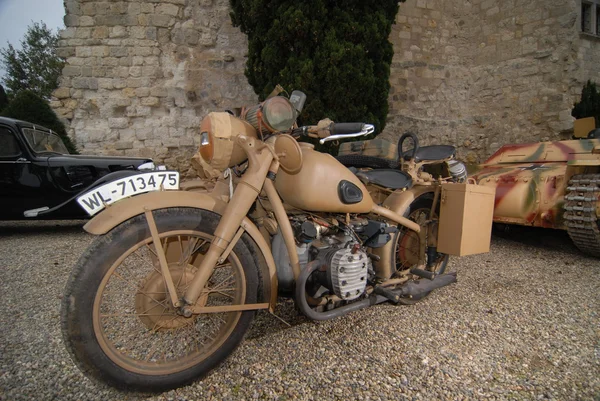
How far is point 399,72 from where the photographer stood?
8.86 meters

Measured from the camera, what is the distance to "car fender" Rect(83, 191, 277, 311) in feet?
4.62

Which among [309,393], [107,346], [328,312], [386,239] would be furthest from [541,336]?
[107,346]

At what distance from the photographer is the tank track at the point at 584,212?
11.3ft

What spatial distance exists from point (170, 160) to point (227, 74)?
2297 mm

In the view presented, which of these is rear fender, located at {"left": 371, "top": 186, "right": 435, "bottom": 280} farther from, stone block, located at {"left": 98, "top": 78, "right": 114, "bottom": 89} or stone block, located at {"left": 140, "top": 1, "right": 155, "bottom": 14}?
stone block, located at {"left": 140, "top": 1, "right": 155, "bottom": 14}

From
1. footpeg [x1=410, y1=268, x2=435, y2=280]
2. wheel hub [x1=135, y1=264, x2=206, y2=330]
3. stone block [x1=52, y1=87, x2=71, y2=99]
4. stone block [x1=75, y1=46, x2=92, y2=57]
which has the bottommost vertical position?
footpeg [x1=410, y1=268, x2=435, y2=280]

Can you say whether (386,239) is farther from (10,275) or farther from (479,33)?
(479,33)

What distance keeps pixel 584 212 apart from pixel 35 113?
885 cm

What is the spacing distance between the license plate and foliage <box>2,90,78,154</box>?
6.64 metres

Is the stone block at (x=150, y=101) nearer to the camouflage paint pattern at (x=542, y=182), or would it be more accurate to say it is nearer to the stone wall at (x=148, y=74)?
the stone wall at (x=148, y=74)

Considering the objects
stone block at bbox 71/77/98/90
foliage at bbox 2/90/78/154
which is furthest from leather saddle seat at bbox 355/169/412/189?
stone block at bbox 71/77/98/90

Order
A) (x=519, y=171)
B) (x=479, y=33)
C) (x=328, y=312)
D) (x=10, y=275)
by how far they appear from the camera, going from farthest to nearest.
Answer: (x=479, y=33)
(x=519, y=171)
(x=10, y=275)
(x=328, y=312)

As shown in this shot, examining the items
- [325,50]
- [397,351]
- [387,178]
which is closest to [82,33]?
[325,50]

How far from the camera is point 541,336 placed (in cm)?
207
